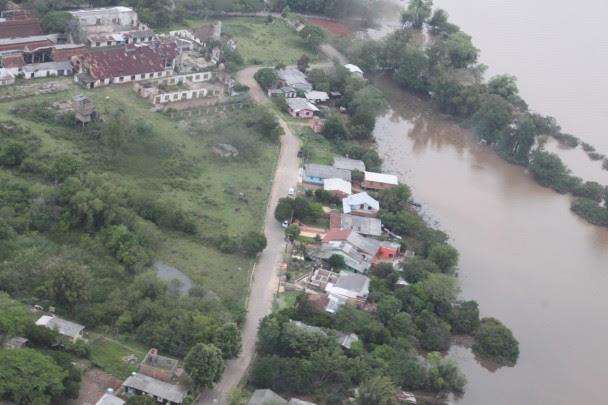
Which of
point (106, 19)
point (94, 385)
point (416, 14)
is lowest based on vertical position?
point (94, 385)

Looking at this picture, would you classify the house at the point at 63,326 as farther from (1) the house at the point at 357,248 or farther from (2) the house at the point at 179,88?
(2) the house at the point at 179,88

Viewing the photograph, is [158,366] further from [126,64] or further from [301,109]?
[126,64]

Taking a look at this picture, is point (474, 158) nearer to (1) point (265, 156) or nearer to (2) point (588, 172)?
(2) point (588, 172)

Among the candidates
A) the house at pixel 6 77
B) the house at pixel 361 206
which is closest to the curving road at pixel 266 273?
the house at pixel 361 206

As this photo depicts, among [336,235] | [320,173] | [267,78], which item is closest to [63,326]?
[336,235]

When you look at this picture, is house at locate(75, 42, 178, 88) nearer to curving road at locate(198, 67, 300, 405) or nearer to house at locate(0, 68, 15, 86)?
house at locate(0, 68, 15, 86)

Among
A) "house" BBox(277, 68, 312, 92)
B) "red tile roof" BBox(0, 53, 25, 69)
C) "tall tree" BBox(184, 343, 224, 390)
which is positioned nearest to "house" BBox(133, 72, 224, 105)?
"house" BBox(277, 68, 312, 92)

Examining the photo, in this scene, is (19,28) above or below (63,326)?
above
